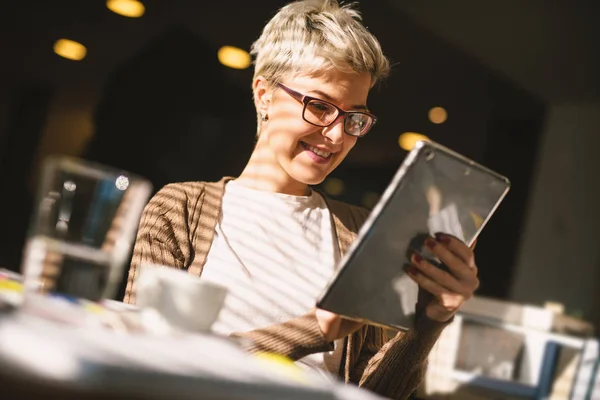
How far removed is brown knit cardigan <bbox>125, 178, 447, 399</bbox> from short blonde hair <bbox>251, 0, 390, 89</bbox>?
0.34m

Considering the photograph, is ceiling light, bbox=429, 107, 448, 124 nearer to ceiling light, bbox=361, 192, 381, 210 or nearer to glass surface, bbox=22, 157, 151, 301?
ceiling light, bbox=361, 192, 381, 210

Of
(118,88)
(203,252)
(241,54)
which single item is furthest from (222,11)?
(203,252)

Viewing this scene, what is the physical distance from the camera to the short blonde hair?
4.91 feet

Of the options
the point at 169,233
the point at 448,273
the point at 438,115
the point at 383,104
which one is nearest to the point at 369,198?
the point at 383,104

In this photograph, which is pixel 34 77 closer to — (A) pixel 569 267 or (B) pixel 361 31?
(B) pixel 361 31

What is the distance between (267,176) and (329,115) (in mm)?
258

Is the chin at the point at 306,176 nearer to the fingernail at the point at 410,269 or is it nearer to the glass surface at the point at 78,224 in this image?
the fingernail at the point at 410,269

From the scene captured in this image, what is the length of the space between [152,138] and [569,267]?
3.28 meters

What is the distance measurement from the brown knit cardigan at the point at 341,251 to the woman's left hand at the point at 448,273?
0.41 ft

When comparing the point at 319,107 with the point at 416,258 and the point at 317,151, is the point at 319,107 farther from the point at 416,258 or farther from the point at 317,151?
the point at 416,258

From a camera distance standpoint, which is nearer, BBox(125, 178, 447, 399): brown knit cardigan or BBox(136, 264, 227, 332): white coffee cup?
BBox(136, 264, 227, 332): white coffee cup

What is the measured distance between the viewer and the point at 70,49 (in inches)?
106

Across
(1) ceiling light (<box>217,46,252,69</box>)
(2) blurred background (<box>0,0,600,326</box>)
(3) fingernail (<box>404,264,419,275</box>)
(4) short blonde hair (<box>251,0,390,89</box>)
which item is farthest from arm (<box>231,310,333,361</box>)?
(1) ceiling light (<box>217,46,252,69</box>)

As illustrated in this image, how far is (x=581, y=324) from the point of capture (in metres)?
3.42
